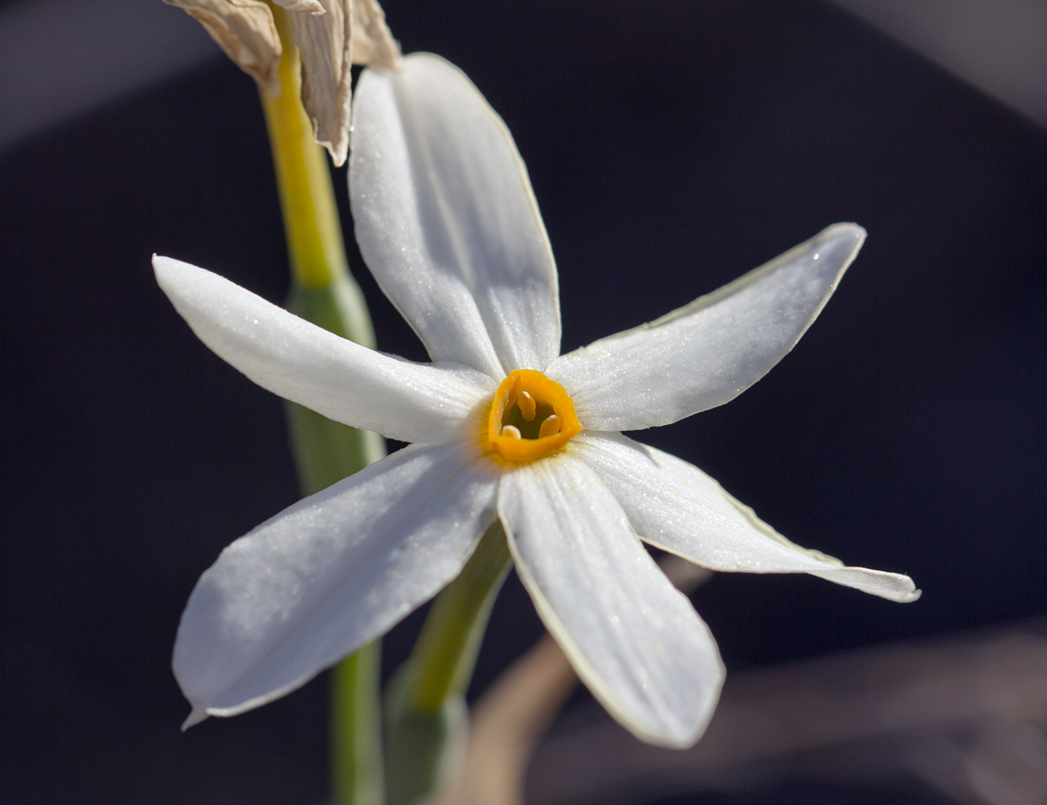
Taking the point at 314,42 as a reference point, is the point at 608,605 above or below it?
below

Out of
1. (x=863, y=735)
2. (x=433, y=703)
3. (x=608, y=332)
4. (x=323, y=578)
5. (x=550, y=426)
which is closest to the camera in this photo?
(x=323, y=578)

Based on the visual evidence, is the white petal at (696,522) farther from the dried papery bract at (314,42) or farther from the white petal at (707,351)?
the dried papery bract at (314,42)

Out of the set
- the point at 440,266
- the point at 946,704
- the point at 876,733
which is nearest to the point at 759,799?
the point at 876,733

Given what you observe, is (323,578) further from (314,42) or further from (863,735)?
(863,735)

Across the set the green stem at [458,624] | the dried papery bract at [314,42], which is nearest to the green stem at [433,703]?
the green stem at [458,624]

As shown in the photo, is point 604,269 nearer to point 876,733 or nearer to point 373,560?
point 876,733

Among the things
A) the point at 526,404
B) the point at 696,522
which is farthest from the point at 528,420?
the point at 696,522
